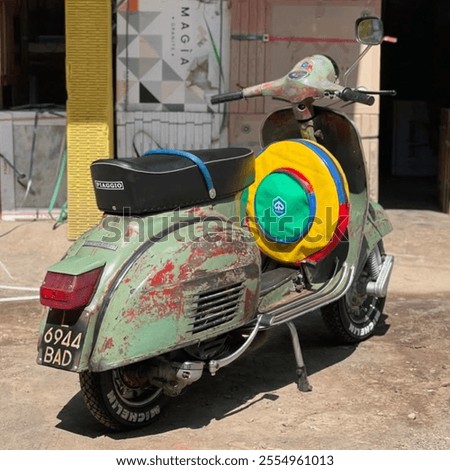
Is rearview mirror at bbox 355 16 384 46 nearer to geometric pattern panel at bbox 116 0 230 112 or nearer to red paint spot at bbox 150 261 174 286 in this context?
red paint spot at bbox 150 261 174 286

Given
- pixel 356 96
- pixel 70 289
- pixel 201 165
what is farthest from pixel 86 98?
pixel 70 289

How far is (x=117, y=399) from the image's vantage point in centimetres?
397

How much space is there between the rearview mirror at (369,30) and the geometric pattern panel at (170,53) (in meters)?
3.15

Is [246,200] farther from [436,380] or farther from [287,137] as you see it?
[436,380]

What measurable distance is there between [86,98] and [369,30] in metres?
3.35

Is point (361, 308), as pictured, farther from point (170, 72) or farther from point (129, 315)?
point (170, 72)

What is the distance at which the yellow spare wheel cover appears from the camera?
4.77 m

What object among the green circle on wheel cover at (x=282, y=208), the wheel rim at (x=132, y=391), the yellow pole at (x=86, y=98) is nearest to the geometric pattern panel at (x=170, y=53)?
the yellow pole at (x=86, y=98)

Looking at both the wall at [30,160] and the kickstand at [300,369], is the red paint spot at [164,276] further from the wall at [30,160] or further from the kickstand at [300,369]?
the wall at [30,160]

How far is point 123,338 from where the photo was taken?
12.2 ft

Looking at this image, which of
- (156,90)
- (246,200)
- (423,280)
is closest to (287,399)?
(246,200)

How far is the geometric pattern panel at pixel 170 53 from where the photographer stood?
26.2ft

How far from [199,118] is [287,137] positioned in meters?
2.93

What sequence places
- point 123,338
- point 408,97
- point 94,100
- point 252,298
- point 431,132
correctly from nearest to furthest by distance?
point 123,338
point 252,298
point 94,100
point 431,132
point 408,97
